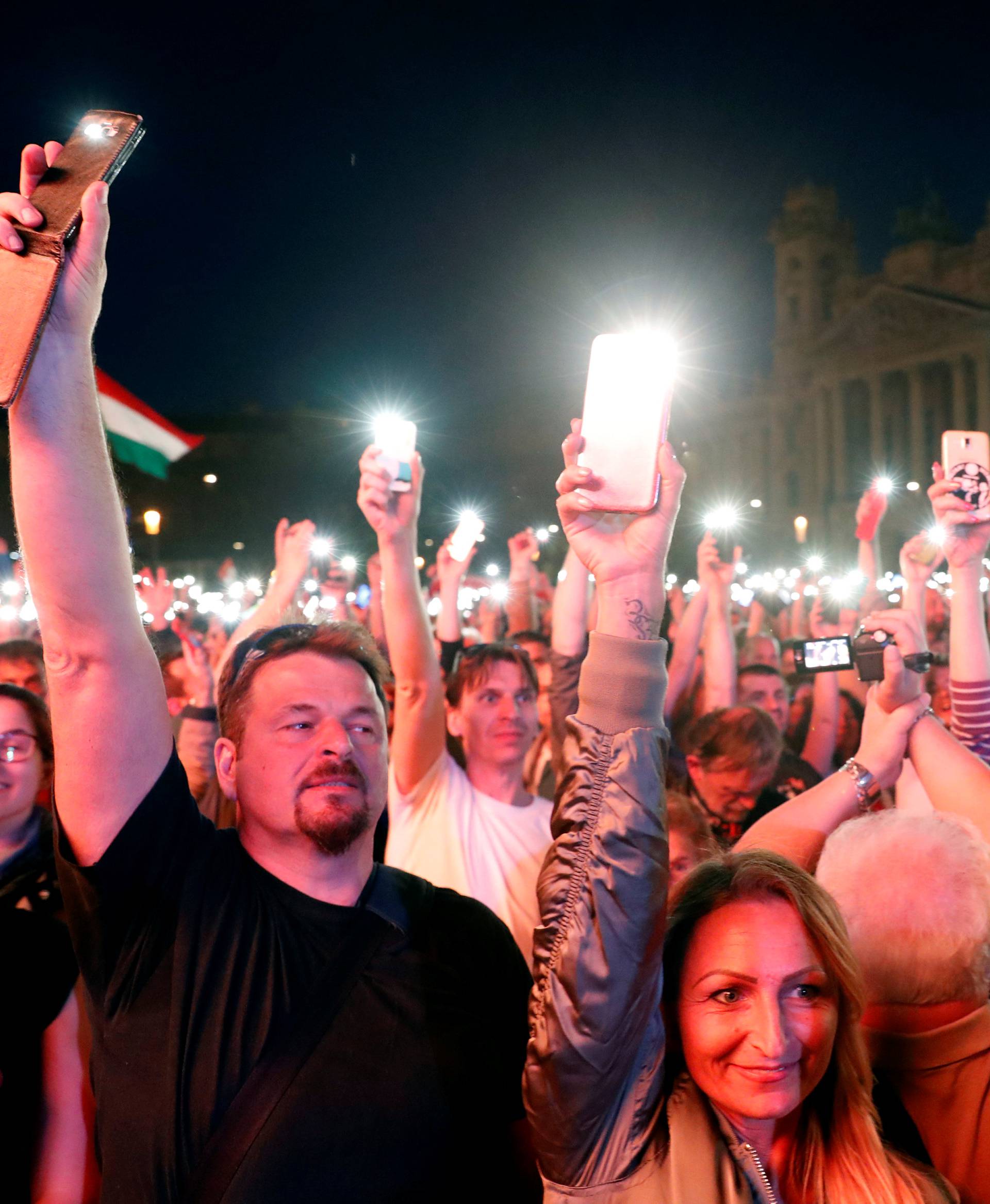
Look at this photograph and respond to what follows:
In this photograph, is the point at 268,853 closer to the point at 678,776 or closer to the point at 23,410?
Result: the point at 23,410

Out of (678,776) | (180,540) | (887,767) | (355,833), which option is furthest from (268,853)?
(180,540)

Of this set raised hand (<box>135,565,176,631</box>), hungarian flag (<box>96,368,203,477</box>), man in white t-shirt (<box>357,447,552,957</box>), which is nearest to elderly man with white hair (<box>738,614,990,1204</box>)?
man in white t-shirt (<box>357,447,552,957</box>)

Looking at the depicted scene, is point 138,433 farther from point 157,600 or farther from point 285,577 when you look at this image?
point 285,577

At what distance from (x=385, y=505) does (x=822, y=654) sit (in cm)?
131

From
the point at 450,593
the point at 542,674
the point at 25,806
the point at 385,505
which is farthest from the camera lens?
the point at 542,674

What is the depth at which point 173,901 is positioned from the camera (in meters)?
1.89

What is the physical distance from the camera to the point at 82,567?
5.51 ft

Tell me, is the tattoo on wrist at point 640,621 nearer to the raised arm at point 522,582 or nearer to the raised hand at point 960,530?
the raised hand at point 960,530

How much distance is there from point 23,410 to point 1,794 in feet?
4.48

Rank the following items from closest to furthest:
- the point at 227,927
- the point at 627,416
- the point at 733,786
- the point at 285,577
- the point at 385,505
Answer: the point at 627,416 → the point at 227,927 → the point at 385,505 → the point at 733,786 → the point at 285,577

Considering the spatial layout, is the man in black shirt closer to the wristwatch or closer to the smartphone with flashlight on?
the smartphone with flashlight on

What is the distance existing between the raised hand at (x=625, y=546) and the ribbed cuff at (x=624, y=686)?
2 cm

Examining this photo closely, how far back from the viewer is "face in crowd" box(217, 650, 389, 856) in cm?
202

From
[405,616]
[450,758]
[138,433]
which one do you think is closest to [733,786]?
Result: [450,758]
